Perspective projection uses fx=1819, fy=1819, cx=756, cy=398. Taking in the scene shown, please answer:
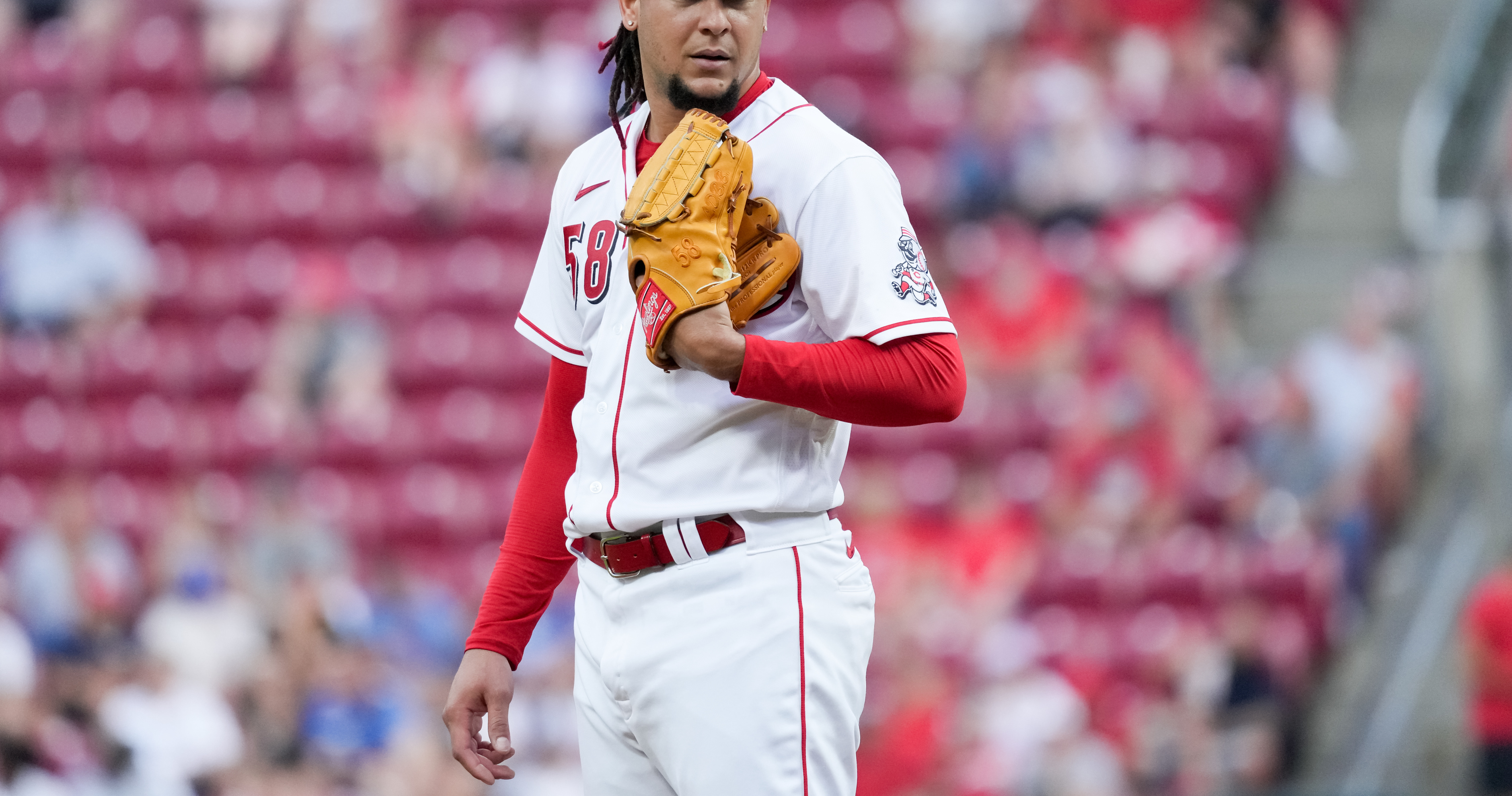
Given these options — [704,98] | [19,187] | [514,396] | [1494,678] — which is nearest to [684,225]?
[704,98]

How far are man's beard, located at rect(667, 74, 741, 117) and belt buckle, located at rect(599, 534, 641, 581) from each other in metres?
0.53

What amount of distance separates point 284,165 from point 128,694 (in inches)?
137

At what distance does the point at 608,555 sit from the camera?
2234 millimetres

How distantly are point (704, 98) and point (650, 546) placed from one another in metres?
0.56

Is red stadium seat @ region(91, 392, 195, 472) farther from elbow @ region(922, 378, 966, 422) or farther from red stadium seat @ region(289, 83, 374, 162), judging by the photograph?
elbow @ region(922, 378, 966, 422)

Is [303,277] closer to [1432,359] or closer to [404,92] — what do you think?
[404,92]

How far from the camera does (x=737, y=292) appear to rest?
2.13 m

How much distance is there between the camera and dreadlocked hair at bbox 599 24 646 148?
2.55 m

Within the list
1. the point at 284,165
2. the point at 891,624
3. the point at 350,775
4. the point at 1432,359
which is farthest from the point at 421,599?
the point at 1432,359

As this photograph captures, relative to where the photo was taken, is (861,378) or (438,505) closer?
(861,378)

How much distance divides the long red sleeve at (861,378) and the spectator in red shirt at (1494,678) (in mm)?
3839

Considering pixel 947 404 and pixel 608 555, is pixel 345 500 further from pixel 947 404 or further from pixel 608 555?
pixel 947 404

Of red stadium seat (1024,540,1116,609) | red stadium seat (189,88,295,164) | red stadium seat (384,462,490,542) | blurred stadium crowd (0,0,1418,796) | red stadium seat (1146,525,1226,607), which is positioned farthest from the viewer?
red stadium seat (189,88,295,164)

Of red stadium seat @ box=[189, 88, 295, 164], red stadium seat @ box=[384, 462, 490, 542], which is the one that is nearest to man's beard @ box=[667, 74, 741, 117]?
red stadium seat @ box=[384, 462, 490, 542]
